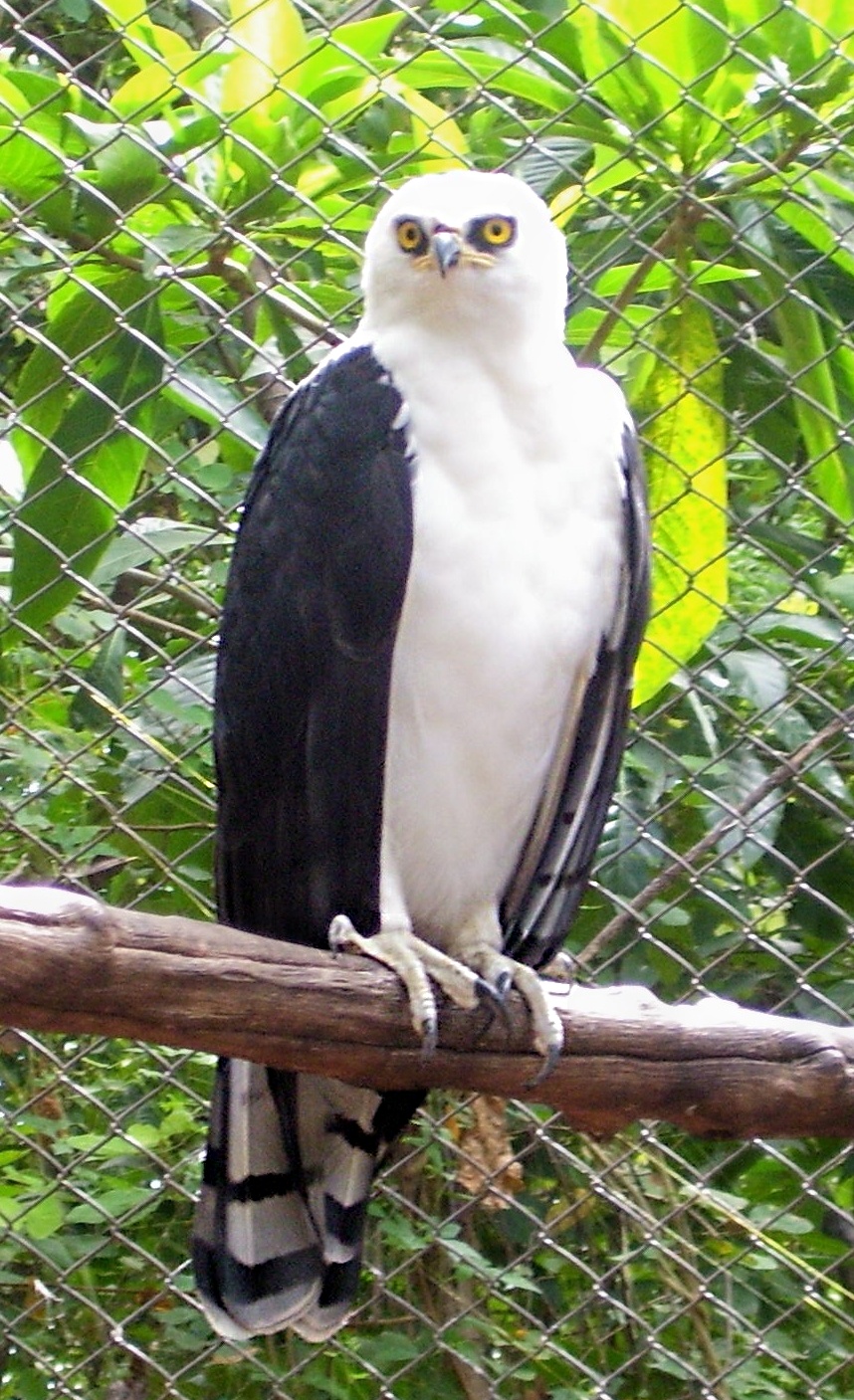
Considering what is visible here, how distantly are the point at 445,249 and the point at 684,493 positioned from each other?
1.82 ft

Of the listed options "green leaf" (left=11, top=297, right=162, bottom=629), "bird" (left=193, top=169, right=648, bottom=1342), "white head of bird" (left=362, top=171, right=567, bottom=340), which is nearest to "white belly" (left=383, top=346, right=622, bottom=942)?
"bird" (left=193, top=169, right=648, bottom=1342)

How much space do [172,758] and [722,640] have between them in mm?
886

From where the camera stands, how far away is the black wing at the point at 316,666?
2.02 metres

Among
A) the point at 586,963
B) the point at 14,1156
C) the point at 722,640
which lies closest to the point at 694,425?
the point at 722,640

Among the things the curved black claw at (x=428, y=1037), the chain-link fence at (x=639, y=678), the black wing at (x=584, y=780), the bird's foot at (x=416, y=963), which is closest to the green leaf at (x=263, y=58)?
the chain-link fence at (x=639, y=678)

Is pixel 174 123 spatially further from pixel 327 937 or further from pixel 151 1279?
pixel 151 1279

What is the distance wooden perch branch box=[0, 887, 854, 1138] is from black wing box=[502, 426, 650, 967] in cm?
31

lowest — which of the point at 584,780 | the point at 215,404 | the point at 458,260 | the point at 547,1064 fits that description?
the point at 547,1064

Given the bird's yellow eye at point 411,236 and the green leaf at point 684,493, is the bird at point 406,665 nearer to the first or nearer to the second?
the bird's yellow eye at point 411,236

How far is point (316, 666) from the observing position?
2051 mm

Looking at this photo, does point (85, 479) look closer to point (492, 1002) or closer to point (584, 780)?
point (584, 780)

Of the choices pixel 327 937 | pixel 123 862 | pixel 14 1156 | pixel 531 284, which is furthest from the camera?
pixel 123 862

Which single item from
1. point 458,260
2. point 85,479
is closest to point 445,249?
point 458,260

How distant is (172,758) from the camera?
2.50 meters
